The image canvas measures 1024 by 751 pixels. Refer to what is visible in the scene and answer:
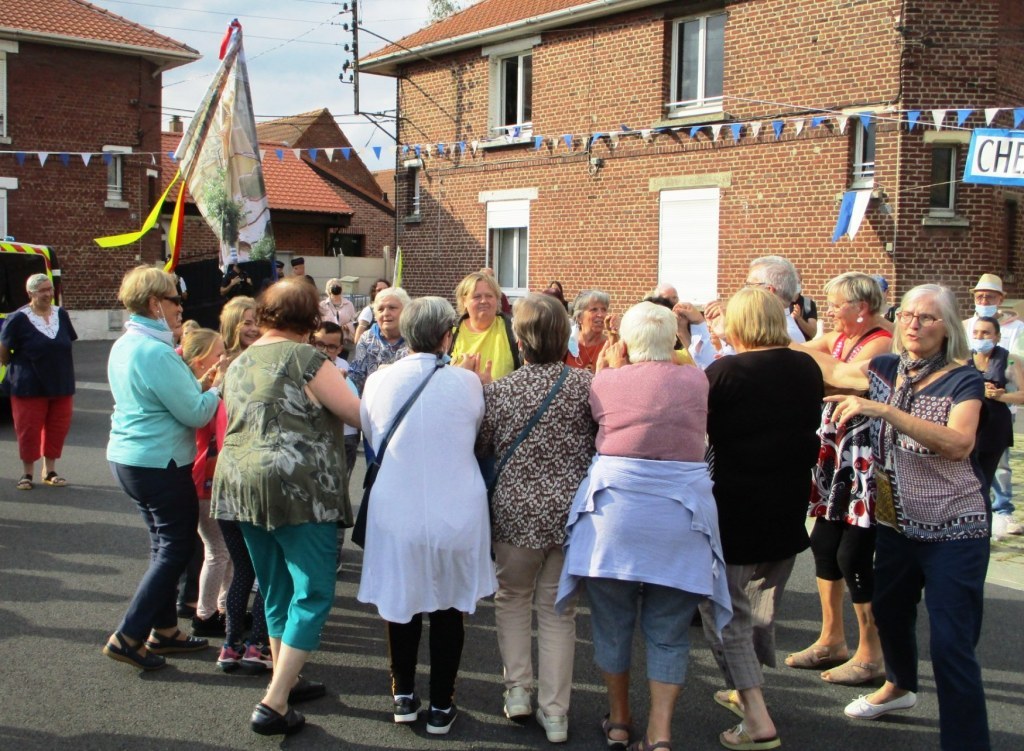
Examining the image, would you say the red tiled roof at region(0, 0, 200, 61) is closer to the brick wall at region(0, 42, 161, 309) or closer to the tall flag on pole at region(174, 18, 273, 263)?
→ the brick wall at region(0, 42, 161, 309)

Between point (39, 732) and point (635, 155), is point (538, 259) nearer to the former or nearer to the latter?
point (635, 155)

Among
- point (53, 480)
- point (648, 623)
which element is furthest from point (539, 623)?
point (53, 480)

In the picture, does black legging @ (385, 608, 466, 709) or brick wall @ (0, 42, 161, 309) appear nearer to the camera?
black legging @ (385, 608, 466, 709)

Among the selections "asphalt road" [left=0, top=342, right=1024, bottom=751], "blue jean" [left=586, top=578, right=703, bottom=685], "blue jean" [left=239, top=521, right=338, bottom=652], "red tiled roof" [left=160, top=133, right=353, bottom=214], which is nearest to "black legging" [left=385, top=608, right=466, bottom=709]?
"asphalt road" [left=0, top=342, right=1024, bottom=751]

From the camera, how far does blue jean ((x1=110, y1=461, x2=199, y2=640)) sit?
15.1 feet

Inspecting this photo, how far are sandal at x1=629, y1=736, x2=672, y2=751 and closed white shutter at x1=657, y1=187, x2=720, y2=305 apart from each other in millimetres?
13058

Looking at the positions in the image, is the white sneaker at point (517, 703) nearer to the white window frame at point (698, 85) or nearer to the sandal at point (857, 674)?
the sandal at point (857, 674)

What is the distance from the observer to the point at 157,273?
4.77 metres

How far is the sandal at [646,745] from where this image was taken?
3775mm

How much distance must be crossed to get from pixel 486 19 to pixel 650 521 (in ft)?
62.0

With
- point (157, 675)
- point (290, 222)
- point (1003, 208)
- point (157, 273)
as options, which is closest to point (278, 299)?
point (157, 273)

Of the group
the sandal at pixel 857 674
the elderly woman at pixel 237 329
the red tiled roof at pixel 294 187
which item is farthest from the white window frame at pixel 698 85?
the red tiled roof at pixel 294 187

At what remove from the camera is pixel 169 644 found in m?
4.91

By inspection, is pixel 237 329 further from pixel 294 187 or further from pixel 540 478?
pixel 294 187
